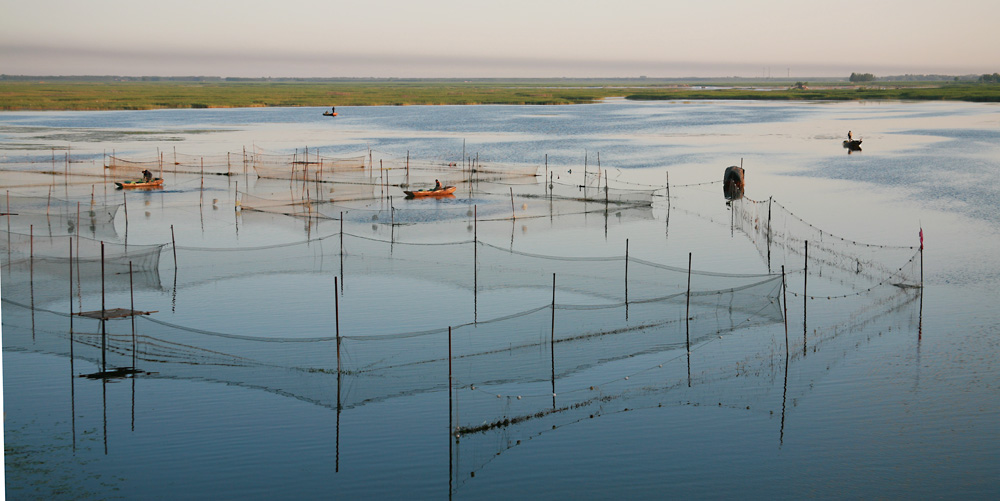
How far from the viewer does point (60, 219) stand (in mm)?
28812

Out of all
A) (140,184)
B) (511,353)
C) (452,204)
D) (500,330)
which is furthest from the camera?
(140,184)

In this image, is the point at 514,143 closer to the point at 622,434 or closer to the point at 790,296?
the point at 790,296

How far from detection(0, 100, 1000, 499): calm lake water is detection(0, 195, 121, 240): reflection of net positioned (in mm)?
198

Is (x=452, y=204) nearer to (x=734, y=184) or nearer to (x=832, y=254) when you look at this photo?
(x=734, y=184)

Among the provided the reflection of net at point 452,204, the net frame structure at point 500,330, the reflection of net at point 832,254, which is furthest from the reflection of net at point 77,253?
the reflection of net at point 832,254

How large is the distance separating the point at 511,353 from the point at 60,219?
19632mm

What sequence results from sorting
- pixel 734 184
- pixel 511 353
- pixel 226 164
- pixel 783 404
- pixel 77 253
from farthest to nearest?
pixel 226 164 → pixel 734 184 → pixel 77 253 → pixel 511 353 → pixel 783 404

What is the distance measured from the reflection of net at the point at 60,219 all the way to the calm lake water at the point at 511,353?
0.65 feet

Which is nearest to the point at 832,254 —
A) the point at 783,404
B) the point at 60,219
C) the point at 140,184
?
the point at 783,404

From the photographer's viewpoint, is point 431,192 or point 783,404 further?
point 431,192

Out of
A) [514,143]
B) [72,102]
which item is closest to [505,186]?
[514,143]

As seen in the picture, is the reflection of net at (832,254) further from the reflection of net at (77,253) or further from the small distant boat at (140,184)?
the small distant boat at (140,184)

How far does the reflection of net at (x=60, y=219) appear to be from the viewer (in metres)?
26.8

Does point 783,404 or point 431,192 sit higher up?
point 431,192
